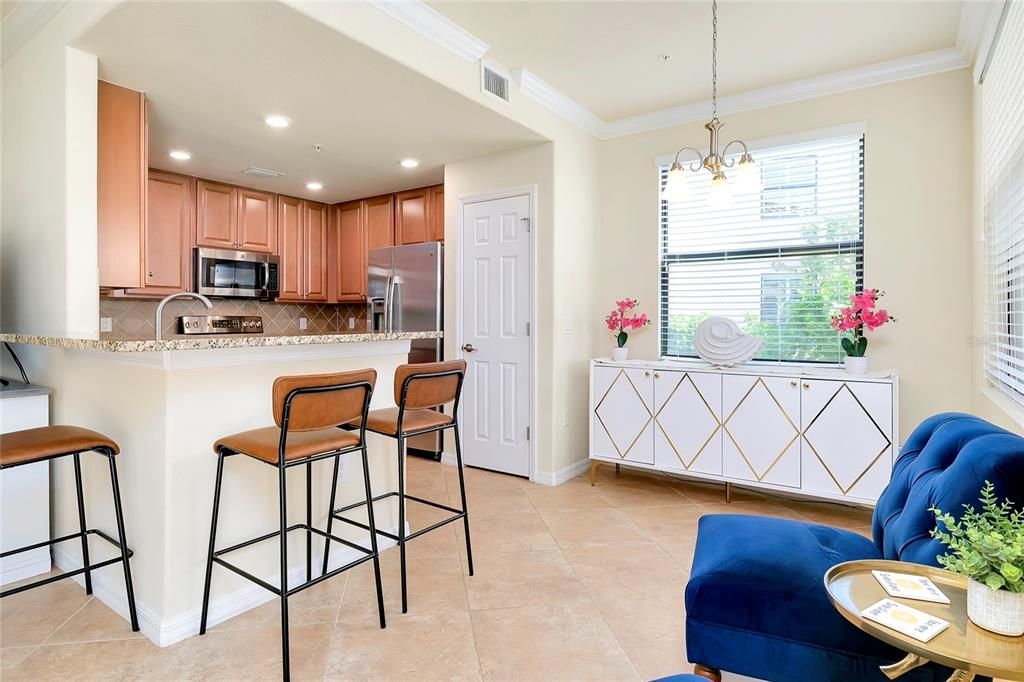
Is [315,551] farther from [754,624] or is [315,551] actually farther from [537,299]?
[537,299]

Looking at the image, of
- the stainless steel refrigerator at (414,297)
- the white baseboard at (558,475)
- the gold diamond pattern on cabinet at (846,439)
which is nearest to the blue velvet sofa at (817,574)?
the gold diamond pattern on cabinet at (846,439)

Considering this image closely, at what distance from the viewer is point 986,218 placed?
2693 mm

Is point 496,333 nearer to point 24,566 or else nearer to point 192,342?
point 192,342

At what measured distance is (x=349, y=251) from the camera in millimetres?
5660

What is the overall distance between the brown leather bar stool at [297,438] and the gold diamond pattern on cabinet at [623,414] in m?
2.15

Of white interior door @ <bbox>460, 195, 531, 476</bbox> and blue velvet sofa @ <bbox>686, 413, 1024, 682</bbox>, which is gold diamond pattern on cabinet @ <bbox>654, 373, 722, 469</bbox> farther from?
blue velvet sofa @ <bbox>686, 413, 1024, 682</bbox>

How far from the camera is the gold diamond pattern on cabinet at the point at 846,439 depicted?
3.03 m

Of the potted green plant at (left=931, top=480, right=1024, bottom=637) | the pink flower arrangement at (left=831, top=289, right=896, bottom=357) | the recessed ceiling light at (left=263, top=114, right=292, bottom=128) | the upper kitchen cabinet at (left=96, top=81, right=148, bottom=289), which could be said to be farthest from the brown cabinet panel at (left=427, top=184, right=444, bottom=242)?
the potted green plant at (left=931, top=480, right=1024, bottom=637)

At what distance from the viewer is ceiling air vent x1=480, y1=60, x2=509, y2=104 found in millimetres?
3199

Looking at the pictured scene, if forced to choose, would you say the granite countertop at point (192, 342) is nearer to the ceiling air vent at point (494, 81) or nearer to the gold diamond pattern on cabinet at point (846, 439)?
the ceiling air vent at point (494, 81)

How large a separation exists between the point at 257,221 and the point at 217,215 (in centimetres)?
37

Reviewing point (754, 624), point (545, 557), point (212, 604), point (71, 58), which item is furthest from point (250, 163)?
point (754, 624)

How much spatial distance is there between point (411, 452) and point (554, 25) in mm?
3492

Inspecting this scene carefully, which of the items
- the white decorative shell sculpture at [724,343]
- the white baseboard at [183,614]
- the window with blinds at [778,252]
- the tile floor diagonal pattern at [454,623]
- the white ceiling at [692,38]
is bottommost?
the tile floor diagonal pattern at [454,623]
